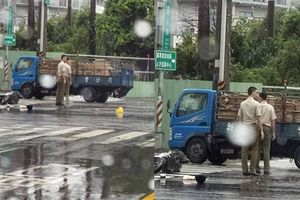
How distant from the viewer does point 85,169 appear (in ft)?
36.9

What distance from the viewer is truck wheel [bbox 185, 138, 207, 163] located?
15406 millimetres

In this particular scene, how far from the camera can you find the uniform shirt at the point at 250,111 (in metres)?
13.0

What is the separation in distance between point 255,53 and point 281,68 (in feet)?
14.0

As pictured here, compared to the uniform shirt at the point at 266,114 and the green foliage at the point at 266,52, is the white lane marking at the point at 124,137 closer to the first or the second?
the uniform shirt at the point at 266,114

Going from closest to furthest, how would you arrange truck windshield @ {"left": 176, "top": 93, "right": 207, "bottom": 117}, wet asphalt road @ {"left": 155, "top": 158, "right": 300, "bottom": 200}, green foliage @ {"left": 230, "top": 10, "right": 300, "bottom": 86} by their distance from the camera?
wet asphalt road @ {"left": 155, "top": 158, "right": 300, "bottom": 200} < truck windshield @ {"left": 176, "top": 93, "right": 207, "bottom": 117} < green foliage @ {"left": 230, "top": 10, "right": 300, "bottom": 86}

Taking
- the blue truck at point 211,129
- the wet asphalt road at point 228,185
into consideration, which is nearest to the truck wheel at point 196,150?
the blue truck at point 211,129

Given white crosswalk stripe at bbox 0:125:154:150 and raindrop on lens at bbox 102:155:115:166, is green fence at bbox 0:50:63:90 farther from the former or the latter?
raindrop on lens at bbox 102:155:115:166

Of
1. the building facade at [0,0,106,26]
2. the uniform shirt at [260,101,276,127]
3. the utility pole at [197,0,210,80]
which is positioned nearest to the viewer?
the uniform shirt at [260,101,276,127]

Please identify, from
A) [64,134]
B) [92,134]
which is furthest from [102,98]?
[64,134]

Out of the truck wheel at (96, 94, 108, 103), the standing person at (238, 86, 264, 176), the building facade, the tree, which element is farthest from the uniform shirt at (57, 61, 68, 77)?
the standing person at (238, 86, 264, 176)

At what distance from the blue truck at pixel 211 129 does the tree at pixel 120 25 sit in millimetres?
8624

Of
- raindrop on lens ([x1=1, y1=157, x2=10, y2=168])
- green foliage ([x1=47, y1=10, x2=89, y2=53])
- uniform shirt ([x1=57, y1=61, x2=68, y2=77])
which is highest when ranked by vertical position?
green foliage ([x1=47, y1=10, x2=89, y2=53])

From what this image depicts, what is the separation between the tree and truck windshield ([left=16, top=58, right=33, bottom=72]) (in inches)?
106

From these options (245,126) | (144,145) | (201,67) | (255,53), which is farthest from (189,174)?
(255,53)
